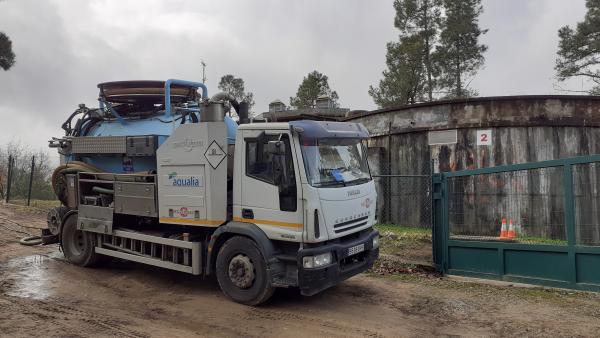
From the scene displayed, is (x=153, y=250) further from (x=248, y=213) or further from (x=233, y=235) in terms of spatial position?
(x=248, y=213)

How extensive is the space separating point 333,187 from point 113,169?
4.77 meters

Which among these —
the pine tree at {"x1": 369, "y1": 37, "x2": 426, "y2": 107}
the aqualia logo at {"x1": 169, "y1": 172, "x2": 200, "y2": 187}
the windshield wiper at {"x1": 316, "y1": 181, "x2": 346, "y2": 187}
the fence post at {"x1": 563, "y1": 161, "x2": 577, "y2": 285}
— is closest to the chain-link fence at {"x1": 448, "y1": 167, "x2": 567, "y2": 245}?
the fence post at {"x1": 563, "y1": 161, "x2": 577, "y2": 285}

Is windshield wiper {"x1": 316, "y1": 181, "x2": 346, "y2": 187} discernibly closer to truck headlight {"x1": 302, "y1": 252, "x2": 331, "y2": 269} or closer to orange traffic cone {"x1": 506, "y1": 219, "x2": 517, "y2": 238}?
truck headlight {"x1": 302, "y1": 252, "x2": 331, "y2": 269}

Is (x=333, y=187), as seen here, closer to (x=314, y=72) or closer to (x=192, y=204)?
(x=192, y=204)

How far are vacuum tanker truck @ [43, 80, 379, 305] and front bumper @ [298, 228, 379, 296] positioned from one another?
0.02 meters

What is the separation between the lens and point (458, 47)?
95.8ft

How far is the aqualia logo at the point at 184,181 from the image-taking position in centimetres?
714

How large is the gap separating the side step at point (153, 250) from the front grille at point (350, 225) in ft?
7.41

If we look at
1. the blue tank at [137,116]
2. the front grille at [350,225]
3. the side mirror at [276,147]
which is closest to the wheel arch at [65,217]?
the blue tank at [137,116]

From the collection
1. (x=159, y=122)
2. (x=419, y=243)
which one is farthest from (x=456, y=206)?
(x=159, y=122)

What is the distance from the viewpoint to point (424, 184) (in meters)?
12.9

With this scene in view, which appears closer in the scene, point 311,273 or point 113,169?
point 311,273

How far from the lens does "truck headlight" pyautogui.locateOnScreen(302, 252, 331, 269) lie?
20.1 ft

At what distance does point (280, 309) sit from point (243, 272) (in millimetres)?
753
